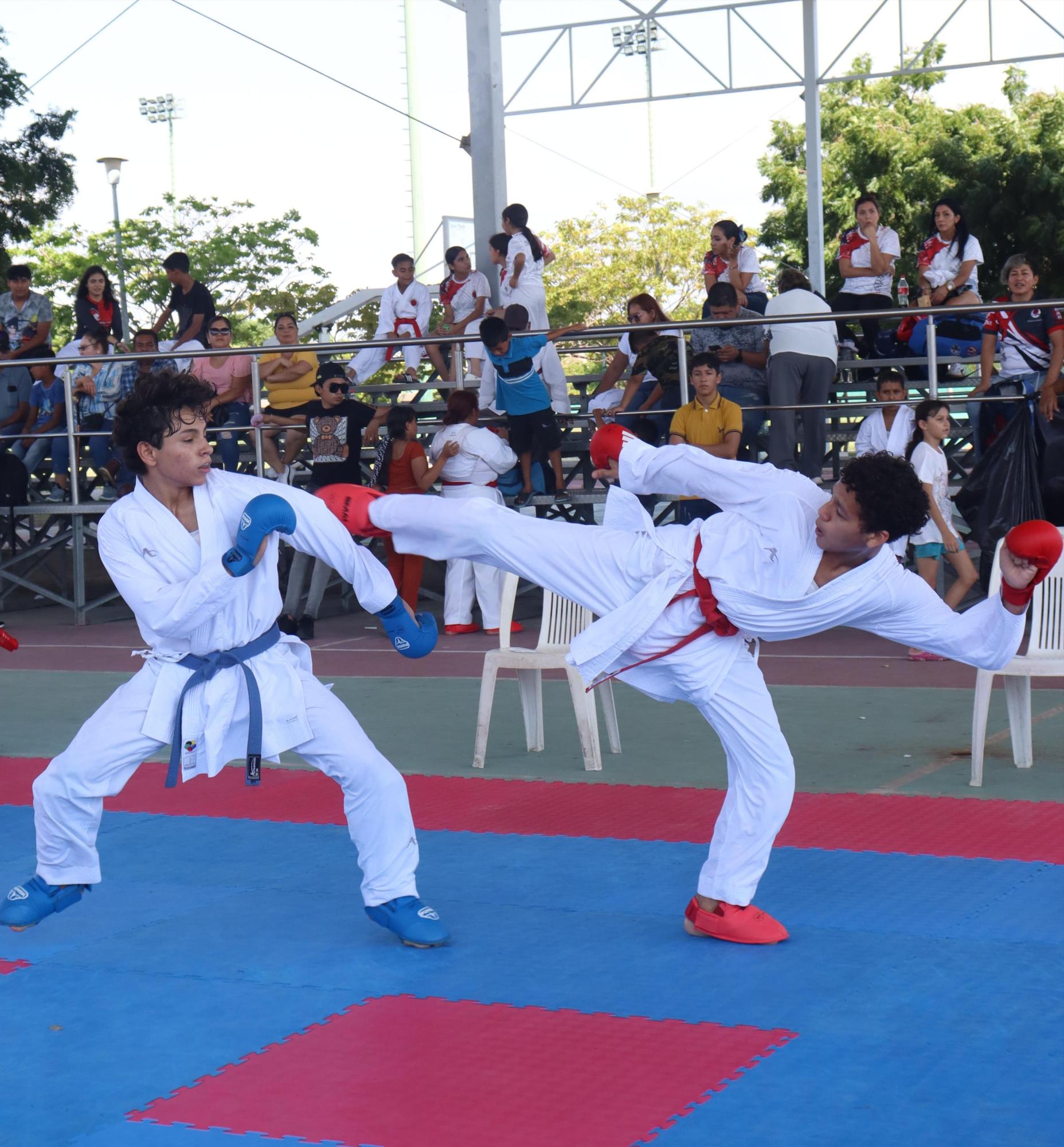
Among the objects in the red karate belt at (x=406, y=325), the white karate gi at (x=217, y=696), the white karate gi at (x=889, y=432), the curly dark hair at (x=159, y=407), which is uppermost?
the red karate belt at (x=406, y=325)

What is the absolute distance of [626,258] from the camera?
37.9m

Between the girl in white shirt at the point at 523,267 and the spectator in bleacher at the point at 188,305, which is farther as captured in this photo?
the spectator in bleacher at the point at 188,305

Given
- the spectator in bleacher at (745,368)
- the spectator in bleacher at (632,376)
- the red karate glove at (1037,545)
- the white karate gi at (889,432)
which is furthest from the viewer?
the spectator in bleacher at (632,376)

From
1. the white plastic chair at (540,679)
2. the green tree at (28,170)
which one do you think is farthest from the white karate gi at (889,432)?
the green tree at (28,170)

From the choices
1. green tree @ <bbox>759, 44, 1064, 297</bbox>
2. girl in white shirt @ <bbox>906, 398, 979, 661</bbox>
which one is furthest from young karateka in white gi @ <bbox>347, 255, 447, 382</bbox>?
green tree @ <bbox>759, 44, 1064, 297</bbox>

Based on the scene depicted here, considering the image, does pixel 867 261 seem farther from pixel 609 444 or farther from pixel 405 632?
pixel 405 632

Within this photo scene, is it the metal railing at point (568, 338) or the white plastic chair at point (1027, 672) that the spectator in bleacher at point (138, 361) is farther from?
the white plastic chair at point (1027, 672)

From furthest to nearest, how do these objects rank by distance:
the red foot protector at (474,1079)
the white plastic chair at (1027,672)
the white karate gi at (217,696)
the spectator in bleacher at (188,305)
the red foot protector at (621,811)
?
the spectator in bleacher at (188,305) → the white plastic chair at (1027,672) → the red foot protector at (621,811) → the white karate gi at (217,696) → the red foot protector at (474,1079)

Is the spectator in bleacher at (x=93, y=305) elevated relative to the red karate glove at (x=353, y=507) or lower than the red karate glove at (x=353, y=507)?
elevated

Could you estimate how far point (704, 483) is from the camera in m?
3.90

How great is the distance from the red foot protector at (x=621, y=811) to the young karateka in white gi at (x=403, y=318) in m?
5.84

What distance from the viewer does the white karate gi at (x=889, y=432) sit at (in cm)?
847

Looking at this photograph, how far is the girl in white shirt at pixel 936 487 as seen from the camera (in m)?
7.93

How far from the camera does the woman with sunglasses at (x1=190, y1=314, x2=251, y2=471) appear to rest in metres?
10.9
